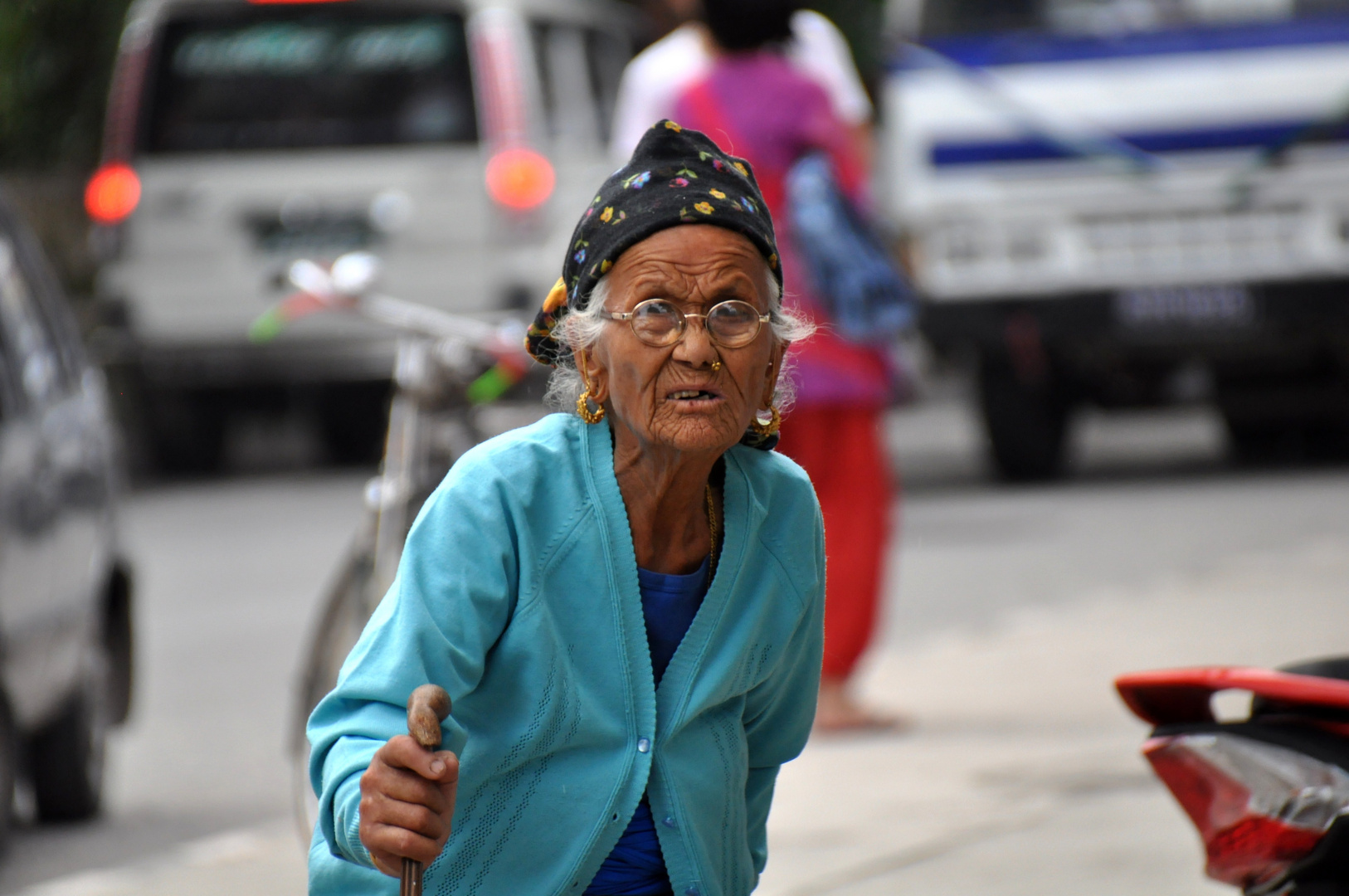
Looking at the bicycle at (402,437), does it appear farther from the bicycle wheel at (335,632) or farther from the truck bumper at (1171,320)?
the truck bumper at (1171,320)

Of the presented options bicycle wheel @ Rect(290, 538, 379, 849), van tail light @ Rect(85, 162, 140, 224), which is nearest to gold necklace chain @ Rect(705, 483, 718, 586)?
bicycle wheel @ Rect(290, 538, 379, 849)

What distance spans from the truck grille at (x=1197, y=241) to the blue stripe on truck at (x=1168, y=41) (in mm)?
750

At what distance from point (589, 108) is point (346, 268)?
A: 8127 millimetres

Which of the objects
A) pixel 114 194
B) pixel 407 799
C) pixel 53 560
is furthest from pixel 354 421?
pixel 407 799

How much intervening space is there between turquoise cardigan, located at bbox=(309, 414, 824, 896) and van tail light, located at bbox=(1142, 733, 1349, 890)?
68 cm

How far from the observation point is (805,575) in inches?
99.3

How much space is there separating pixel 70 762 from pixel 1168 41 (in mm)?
6638

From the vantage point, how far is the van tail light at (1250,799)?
8.83 ft

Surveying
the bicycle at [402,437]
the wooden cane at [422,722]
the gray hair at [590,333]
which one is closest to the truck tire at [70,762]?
the bicycle at [402,437]

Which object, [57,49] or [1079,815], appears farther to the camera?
[57,49]

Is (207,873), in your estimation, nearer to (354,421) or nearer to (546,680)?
(546,680)

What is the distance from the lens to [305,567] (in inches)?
362

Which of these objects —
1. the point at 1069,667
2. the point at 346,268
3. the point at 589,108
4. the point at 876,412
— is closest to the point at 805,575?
the point at 346,268

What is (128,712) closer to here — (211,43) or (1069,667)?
(1069,667)
